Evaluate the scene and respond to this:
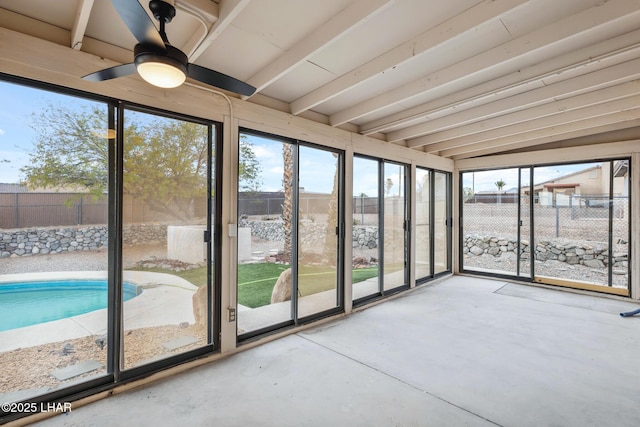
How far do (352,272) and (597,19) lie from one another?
336 centimetres

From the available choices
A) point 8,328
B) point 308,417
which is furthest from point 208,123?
point 308,417

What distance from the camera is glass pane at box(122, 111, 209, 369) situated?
2.54m

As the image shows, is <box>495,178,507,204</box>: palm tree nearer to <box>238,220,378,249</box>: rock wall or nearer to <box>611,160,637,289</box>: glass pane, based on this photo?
<box>611,160,637,289</box>: glass pane

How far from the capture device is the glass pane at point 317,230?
377 centimetres

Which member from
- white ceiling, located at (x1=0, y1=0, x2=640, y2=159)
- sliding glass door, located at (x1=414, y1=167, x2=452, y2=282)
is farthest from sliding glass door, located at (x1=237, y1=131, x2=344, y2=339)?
sliding glass door, located at (x1=414, y1=167, x2=452, y2=282)

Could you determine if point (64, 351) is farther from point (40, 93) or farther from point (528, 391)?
point (528, 391)

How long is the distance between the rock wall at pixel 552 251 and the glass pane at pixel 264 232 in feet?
14.9

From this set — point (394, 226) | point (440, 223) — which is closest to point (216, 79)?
point (394, 226)

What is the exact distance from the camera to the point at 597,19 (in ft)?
6.69

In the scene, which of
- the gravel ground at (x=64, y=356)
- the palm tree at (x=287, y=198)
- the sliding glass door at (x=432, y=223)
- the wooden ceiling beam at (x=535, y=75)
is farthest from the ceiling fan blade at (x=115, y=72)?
the sliding glass door at (x=432, y=223)

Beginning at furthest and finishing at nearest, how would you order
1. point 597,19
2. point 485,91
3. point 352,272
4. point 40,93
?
point 352,272, point 485,91, point 40,93, point 597,19

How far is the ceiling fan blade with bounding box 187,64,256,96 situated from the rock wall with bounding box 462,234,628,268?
593 centimetres

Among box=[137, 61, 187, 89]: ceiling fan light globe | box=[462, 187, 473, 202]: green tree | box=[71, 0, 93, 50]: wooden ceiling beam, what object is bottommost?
box=[462, 187, 473, 202]: green tree

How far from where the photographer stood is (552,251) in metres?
5.61
